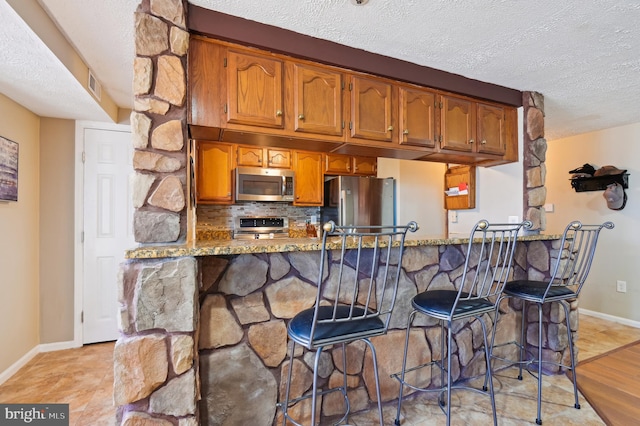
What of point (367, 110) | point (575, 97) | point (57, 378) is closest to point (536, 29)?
point (367, 110)

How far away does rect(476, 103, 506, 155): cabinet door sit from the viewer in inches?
101

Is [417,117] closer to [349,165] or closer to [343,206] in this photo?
[343,206]

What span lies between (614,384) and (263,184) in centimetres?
343

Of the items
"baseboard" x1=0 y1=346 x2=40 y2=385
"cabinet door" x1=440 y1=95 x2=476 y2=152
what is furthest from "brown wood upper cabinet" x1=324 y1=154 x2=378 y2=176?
"baseboard" x1=0 y1=346 x2=40 y2=385

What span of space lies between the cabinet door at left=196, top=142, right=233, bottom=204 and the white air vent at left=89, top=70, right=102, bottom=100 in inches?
37.3

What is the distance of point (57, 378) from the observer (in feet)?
7.54

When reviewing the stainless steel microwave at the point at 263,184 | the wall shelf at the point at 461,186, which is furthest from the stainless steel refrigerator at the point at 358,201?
the wall shelf at the point at 461,186

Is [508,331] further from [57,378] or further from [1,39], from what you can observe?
[1,39]

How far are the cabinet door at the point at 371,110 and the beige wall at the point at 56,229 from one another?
2.66 meters

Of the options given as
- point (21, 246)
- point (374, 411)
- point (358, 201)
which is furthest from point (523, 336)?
point (21, 246)

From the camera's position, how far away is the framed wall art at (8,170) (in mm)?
2230

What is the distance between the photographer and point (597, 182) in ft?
12.0

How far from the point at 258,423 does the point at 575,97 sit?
357 centimetres

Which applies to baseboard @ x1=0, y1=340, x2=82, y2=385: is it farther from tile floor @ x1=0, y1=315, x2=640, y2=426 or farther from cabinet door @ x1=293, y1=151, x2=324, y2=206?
cabinet door @ x1=293, y1=151, x2=324, y2=206
